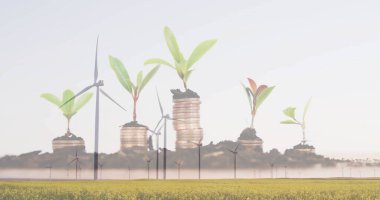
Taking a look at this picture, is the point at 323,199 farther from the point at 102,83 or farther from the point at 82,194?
the point at 102,83

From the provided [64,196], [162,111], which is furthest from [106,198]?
[162,111]

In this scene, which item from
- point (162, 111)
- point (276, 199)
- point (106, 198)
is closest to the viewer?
point (276, 199)

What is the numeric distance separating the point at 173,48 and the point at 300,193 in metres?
164

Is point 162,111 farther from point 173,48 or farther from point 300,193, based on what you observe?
point 300,193

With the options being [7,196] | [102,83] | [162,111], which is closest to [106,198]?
[7,196]

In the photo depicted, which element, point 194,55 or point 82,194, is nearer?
point 82,194

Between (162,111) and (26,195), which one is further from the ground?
(162,111)

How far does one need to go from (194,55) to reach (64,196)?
6301 inches

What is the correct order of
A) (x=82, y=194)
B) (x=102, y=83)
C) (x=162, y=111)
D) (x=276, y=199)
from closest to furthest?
(x=276, y=199) < (x=82, y=194) < (x=102, y=83) < (x=162, y=111)

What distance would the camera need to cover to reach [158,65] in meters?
198

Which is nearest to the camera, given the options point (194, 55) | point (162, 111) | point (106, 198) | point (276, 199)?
point (276, 199)

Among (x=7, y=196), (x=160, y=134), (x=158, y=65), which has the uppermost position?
(x=158, y=65)

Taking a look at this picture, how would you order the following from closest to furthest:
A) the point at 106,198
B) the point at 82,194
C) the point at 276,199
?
the point at 276,199 → the point at 106,198 → the point at 82,194

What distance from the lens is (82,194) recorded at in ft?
124
